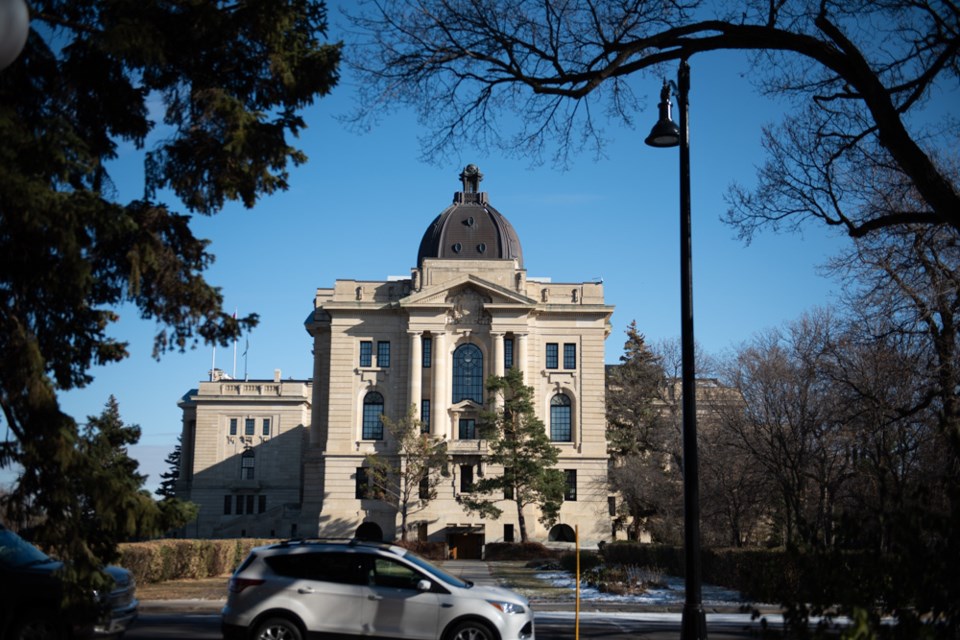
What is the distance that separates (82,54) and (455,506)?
60.8m

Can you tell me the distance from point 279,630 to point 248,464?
84974mm

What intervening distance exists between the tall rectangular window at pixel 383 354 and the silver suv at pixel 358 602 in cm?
6104

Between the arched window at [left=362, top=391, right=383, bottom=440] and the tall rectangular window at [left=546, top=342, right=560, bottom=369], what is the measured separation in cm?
1352

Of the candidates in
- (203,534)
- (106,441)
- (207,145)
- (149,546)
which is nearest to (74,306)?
(106,441)

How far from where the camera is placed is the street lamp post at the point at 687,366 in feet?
44.2

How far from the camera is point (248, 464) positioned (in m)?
95.9

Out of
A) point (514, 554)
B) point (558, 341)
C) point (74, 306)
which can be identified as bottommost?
point (514, 554)

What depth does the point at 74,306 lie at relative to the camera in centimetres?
1379

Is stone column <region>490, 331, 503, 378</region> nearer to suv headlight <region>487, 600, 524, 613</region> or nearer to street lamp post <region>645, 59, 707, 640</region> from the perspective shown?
street lamp post <region>645, 59, 707, 640</region>

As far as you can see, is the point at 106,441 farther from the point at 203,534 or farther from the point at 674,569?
the point at 203,534

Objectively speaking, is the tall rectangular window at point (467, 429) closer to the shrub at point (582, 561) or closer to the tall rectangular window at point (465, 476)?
the tall rectangular window at point (465, 476)

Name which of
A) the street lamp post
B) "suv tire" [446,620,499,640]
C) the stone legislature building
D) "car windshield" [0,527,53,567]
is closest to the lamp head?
the street lamp post

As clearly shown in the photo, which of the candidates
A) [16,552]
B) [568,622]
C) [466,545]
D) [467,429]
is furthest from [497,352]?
[16,552]

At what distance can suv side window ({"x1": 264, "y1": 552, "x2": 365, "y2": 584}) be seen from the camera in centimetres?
1448
